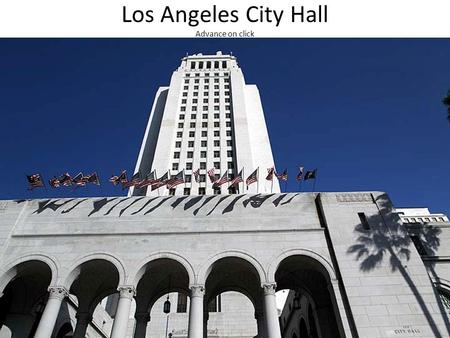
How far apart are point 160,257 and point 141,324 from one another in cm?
518

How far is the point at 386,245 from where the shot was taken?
19.0 metres

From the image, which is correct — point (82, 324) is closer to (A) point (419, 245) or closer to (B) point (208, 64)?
(A) point (419, 245)

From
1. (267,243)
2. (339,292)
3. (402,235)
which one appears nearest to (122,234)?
(267,243)

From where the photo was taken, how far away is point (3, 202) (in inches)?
854

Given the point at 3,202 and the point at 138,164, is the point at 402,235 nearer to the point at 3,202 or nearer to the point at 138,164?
the point at 3,202

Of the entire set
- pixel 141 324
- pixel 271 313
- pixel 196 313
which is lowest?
pixel 271 313

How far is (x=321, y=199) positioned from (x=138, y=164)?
38183mm

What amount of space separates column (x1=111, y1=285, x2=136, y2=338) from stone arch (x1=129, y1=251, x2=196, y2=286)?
0.54 metres

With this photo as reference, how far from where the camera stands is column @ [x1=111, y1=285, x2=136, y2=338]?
1579cm

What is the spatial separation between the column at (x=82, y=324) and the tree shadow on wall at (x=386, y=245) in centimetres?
1794

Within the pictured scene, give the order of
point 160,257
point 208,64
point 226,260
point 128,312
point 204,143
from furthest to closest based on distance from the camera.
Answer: point 208,64 → point 204,143 → point 226,260 → point 160,257 → point 128,312

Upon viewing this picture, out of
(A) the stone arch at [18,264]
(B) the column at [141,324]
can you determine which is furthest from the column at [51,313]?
(B) the column at [141,324]

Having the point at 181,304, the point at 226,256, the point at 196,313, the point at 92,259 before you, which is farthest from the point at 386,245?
the point at 181,304

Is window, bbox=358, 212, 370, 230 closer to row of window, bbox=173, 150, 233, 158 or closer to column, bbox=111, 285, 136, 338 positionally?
column, bbox=111, 285, 136, 338
